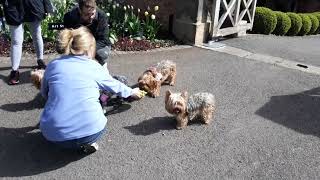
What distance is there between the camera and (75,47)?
359 cm

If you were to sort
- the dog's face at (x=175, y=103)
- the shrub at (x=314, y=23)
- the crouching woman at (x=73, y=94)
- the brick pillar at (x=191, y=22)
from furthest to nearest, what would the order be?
the shrub at (x=314, y=23), the brick pillar at (x=191, y=22), the dog's face at (x=175, y=103), the crouching woman at (x=73, y=94)

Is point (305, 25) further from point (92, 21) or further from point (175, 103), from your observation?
point (175, 103)

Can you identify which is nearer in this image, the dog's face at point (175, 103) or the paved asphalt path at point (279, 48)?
the dog's face at point (175, 103)

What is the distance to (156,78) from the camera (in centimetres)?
528

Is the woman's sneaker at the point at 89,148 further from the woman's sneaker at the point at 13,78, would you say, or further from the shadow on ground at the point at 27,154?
the woman's sneaker at the point at 13,78

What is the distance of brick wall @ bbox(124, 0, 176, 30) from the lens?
339 inches

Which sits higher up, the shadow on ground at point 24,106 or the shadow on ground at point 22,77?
the shadow on ground at point 22,77

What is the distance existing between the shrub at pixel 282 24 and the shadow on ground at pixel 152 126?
327 inches

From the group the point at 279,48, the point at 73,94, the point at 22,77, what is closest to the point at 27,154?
the point at 73,94

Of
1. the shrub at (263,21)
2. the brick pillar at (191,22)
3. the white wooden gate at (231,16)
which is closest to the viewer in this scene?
the brick pillar at (191,22)

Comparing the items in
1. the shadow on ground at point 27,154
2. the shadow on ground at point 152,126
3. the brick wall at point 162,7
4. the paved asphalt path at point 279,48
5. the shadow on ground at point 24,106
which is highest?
the brick wall at point 162,7

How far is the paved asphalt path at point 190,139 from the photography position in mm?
3861

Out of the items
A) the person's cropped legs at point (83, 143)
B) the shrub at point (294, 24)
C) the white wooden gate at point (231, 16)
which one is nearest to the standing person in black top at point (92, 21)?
the person's cropped legs at point (83, 143)

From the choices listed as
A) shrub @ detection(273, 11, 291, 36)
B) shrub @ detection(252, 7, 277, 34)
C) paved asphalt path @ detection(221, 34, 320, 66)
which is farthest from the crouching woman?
shrub @ detection(273, 11, 291, 36)
